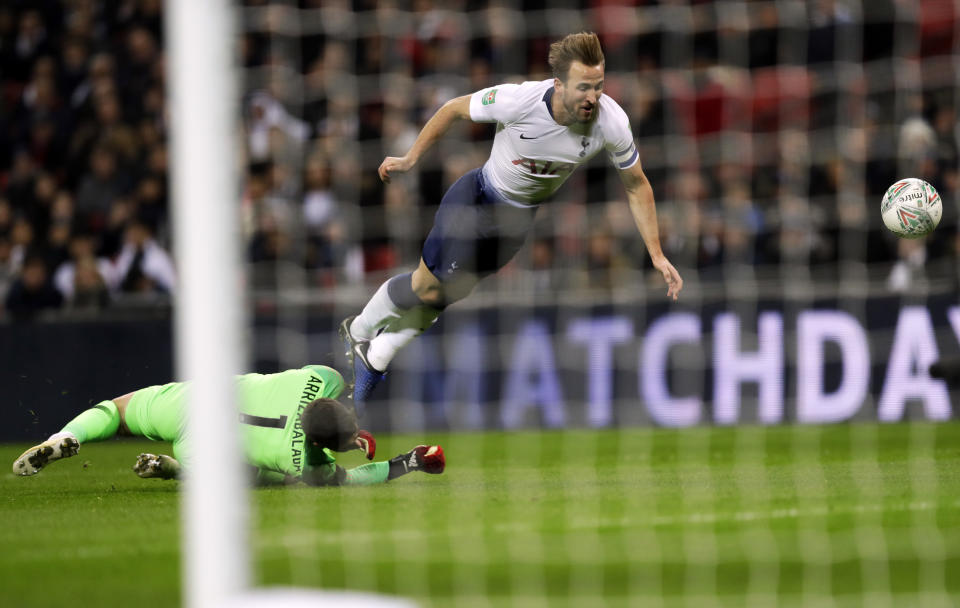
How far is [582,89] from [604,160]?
5.20 m

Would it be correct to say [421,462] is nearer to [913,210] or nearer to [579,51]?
[579,51]

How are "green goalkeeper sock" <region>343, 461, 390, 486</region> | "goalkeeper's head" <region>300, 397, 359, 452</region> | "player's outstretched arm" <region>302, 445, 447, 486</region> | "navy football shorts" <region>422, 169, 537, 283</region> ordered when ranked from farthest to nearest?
1. "navy football shorts" <region>422, 169, 537, 283</region>
2. "green goalkeeper sock" <region>343, 461, 390, 486</region>
3. "player's outstretched arm" <region>302, 445, 447, 486</region>
4. "goalkeeper's head" <region>300, 397, 359, 452</region>

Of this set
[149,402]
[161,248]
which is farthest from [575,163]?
[161,248]

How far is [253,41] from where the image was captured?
41.2 feet

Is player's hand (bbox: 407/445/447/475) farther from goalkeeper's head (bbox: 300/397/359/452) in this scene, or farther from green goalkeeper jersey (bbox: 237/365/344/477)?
goalkeeper's head (bbox: 300/397/359/452)

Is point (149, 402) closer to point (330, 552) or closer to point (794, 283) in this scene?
point (330, 552)

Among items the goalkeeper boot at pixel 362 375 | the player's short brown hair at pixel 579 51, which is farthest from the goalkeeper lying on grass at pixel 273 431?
the player's short brown hair at pixel 579 51

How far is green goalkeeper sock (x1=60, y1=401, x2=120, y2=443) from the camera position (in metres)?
7.11

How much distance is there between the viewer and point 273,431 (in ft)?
22.7

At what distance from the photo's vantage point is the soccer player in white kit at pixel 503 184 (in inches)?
283

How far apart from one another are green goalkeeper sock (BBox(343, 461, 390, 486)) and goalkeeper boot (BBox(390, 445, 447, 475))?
0.10 metres

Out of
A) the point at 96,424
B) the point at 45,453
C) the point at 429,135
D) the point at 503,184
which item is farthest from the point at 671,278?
the point at 45,453

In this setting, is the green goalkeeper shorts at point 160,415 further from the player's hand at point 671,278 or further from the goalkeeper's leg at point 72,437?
the player's hand at point 671,278

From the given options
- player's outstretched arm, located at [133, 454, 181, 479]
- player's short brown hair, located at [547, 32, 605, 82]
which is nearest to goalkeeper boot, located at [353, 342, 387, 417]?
player's outstretched arm, located at [133, 454, 181, 479]
